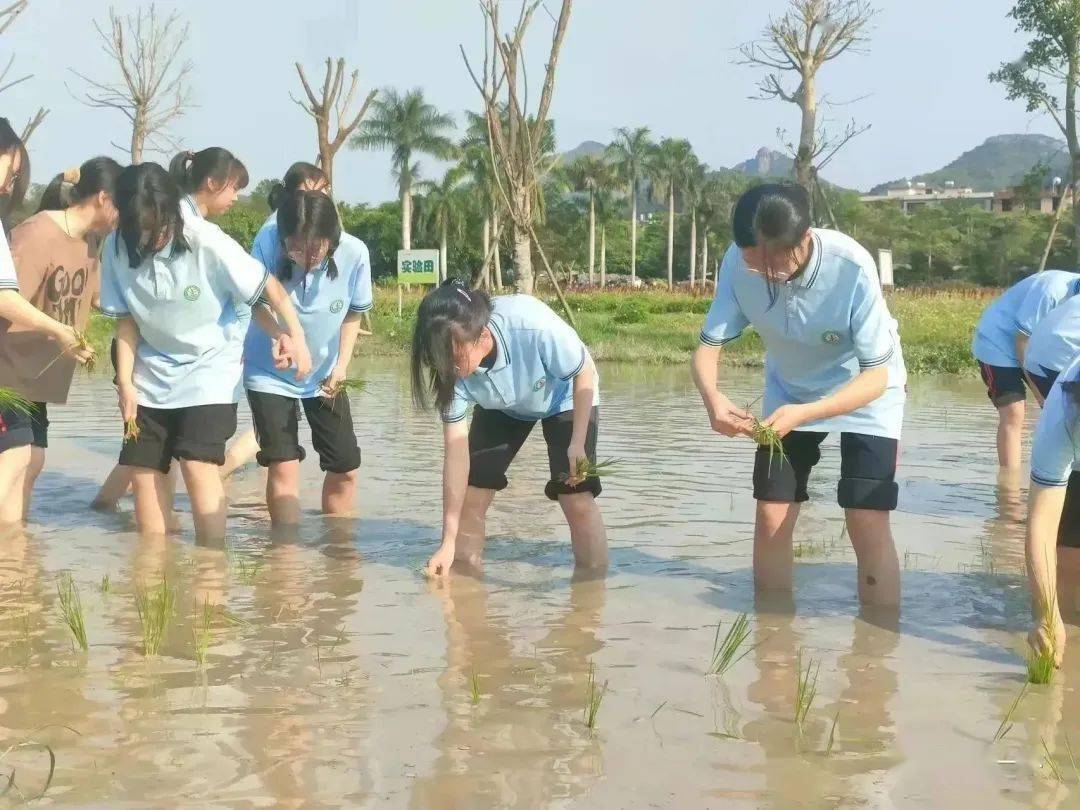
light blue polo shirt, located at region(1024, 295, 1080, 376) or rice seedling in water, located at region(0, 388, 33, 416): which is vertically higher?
light blue polo shirt, located at region(1024, 295, 1080, 376)

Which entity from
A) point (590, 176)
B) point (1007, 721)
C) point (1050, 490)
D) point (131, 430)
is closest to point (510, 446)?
point (131, 430)

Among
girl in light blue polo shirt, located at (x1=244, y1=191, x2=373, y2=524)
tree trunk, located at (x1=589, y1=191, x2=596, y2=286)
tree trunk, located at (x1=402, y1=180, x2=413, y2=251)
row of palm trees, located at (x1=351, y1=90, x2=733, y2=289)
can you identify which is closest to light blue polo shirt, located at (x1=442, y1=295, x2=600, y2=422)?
girl in light blue polo shirt, located at (x1=244, y1=191, x2=373, y2=524)

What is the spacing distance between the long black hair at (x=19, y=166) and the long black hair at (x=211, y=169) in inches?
28.8

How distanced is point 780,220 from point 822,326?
538mm

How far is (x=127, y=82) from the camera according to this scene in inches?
1058

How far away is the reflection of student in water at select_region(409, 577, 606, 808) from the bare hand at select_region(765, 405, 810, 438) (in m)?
0.96

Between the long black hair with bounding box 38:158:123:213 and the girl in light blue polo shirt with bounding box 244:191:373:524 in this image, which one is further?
the girl in light blue polo shirt with bounding box 244:191:373:524

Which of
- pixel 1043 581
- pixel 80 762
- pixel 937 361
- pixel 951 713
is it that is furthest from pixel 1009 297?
pixel 937 361

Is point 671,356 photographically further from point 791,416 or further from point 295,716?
point 295,716

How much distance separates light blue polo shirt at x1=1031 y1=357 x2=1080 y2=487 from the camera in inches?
151

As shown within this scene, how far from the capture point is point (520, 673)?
4.07m

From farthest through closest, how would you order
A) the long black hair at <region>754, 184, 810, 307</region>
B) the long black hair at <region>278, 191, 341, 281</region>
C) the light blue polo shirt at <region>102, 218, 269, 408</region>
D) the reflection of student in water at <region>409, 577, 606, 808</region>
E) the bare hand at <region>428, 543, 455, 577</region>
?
the long black hair at <region>278, 191, 341, 281</region>, the light blue polo shirt at <region>102, 218, 269, 408</region>, the bare hand at <region>428, 543, 455, 577</region>, the long black hair at <region>754, 184, 810, 307</region>, the reflection of student in water at <region>409, 577, 606, 808</region>

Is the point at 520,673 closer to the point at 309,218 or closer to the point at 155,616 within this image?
the point at 155,616

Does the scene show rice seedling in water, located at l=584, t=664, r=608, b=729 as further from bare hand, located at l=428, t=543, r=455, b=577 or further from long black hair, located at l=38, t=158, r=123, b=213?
long black hair, located at l=38, t=158, r=123, b=213
